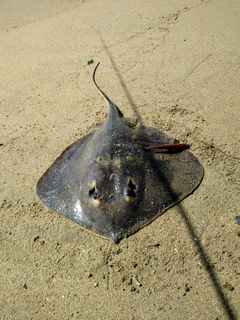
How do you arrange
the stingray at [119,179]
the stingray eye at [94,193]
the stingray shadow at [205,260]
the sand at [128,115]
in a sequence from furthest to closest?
the stingray eye at [94,193], the stingray at [119,179], the sand at [128,115], the stingray shadow at [205,260]

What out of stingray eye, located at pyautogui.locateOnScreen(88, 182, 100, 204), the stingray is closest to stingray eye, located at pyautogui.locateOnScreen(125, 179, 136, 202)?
the stingray

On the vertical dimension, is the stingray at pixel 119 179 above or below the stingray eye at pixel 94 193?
below

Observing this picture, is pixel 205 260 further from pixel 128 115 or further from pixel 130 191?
pixel 128 115

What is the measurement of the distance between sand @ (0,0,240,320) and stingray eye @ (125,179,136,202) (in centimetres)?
44

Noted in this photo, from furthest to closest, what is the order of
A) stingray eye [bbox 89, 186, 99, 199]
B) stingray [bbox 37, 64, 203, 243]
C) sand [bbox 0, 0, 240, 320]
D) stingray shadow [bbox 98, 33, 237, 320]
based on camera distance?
1. stingray eye [bbox 89, 186, 99, 199]
2. stingray [bbox 37, 64, 203, 243]
3. sand [bbox 0, 0, 240, 320]
4. stingray shadow [bbox 98, 33, 237, 320]

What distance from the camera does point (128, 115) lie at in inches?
195

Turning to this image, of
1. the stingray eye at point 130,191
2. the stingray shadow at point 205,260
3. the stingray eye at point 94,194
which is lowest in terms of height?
the stingray shadow at point 205,260

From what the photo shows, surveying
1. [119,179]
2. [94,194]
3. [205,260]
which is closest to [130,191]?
[119,179]

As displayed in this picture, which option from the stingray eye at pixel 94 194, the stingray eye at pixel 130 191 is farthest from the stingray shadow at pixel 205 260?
the stingray eye at pixel 94 194

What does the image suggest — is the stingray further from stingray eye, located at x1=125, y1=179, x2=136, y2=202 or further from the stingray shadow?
the stingray shadow

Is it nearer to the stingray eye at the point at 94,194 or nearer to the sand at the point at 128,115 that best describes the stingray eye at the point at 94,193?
the stingray eye at the point at 94,194

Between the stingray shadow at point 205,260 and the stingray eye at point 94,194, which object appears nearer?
the stingray shadow at point 205,260

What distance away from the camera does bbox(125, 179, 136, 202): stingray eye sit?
3.05 m

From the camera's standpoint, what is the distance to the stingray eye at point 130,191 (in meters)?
3.05
